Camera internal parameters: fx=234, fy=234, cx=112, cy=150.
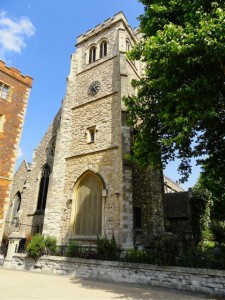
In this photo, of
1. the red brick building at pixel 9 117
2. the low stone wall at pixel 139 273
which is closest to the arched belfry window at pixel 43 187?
the red brick building at pixel 9 117

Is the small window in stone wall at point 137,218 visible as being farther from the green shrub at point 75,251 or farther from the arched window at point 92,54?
the arched window at point 92,54

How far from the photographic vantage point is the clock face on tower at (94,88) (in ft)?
60.0

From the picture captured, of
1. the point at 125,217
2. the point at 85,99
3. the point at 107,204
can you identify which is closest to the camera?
the point at 125,217

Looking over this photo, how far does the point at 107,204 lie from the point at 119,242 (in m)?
2.28

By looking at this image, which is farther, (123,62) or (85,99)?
(85,99)

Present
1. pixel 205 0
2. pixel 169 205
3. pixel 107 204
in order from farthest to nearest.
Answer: pixel 169 205 < pixel 107 204 < pixel 205 0

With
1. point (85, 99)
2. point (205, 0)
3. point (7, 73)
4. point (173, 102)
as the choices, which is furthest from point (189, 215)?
point (7, 73)

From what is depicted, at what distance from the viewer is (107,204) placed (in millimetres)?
13898

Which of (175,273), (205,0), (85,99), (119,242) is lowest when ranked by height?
(175,273)

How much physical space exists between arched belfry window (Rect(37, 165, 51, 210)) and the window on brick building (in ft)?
21.7

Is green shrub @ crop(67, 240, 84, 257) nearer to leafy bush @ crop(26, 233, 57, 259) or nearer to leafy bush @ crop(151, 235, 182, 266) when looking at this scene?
leafy bush @ crop(26, 233, 57, 259)

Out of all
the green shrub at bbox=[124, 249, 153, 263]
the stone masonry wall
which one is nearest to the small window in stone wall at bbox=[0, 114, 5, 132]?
the stone masonry wall

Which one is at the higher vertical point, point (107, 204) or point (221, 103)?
point (221, 103)

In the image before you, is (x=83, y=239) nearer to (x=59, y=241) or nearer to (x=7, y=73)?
(x=59, y=241)
